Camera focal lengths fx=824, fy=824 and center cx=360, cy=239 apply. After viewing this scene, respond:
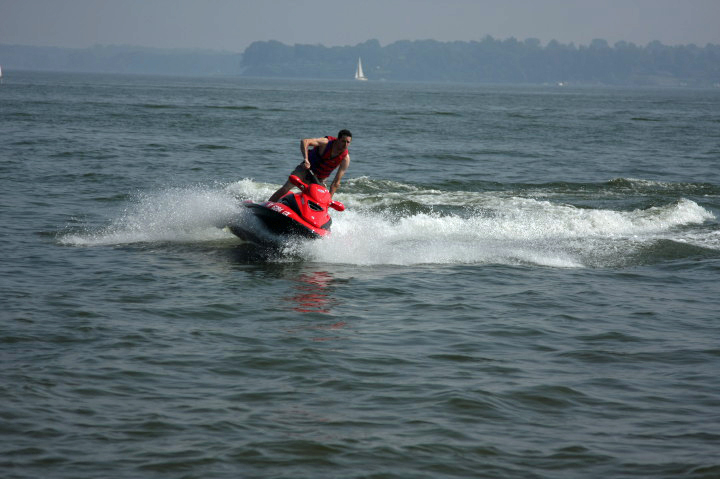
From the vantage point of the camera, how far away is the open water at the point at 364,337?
5785 millimetres

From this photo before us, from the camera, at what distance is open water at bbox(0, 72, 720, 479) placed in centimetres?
579

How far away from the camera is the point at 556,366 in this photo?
24.9 feet

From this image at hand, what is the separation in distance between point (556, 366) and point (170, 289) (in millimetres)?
4785

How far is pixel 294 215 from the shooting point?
Answer: 38.4 ft

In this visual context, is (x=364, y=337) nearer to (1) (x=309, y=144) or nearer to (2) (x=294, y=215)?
(2) (x=294, y=215)

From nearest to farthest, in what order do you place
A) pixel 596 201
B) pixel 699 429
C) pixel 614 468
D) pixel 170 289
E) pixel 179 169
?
pixel 614 468 → pixel 699 429 → pixel 170 289 → pixel 596 201 → pixel 179 169

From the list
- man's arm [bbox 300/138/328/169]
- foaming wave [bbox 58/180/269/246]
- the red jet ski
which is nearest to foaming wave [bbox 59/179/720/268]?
foaming wave [bbox 58/180/269/246]

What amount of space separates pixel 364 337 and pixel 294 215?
12.3 ft

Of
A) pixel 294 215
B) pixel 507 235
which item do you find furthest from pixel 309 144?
pixel 507 235

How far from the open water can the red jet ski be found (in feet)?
0.93

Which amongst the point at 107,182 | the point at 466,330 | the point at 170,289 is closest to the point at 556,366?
the point at 466,330

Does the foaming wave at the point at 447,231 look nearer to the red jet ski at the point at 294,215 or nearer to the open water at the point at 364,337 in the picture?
the open water at the point at 364,337

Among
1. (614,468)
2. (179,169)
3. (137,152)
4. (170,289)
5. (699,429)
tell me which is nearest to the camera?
(614,468)

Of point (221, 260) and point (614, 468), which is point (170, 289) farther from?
point (614, 468)
